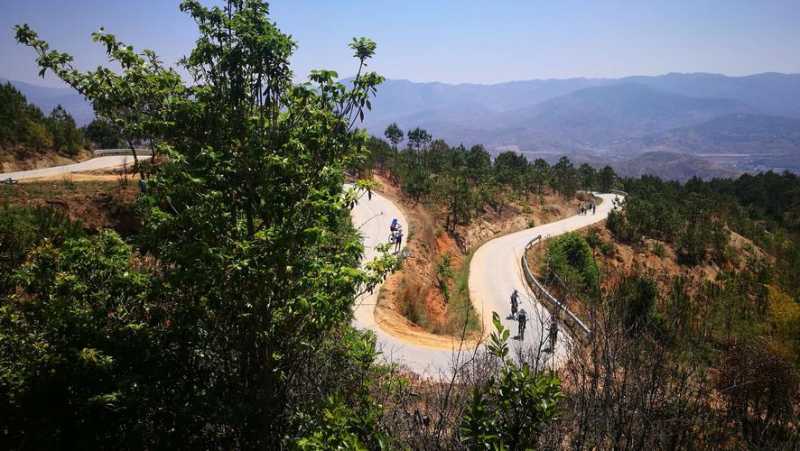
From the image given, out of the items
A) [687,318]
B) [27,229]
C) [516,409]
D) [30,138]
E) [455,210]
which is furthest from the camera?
[455,210]

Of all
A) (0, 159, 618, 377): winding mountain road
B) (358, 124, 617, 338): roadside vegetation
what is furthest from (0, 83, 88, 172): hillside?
(358, 124, 617, 338): roadside vegetation

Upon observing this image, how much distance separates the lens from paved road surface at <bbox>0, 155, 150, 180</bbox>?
2748 cm

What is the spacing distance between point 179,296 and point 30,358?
5.92 feet

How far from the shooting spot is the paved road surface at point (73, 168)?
90.2 feet

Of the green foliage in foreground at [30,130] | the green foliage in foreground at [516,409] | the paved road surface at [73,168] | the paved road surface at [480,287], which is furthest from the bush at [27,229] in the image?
the green foliage in foreground at [30,130]

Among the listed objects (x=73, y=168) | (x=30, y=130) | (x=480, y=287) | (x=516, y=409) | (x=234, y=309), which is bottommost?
(x=480, y=287)

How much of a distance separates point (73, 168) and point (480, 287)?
2963 cm

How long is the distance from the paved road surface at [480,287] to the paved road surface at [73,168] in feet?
51.5

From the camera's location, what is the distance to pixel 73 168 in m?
31.8

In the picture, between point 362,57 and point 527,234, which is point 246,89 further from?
point 527,234

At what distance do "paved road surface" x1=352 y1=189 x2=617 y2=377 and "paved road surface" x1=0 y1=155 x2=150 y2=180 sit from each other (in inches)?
617

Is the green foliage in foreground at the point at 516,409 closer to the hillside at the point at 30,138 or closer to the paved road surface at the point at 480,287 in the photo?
the paved road surface at the point at 480,287

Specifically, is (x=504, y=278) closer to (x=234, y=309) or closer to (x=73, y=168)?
(x=234, y=309)

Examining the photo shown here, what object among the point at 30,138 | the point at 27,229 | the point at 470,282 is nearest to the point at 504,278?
the point at 470,282
